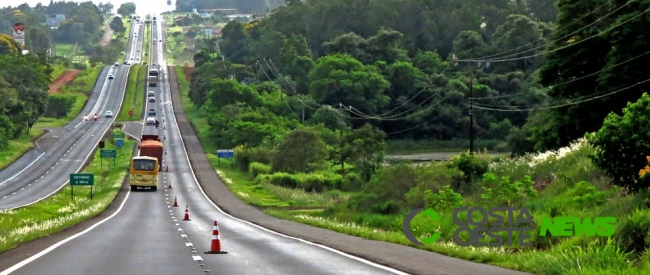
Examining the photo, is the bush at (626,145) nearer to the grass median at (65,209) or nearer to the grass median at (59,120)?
the grass median at (65,209)

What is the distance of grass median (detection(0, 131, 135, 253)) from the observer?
2920 cm

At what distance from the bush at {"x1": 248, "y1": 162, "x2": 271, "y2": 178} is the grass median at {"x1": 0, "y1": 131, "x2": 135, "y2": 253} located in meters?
11.3

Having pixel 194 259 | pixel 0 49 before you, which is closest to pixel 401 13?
pixel 0 49

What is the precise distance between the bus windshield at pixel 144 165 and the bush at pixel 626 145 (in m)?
49.1

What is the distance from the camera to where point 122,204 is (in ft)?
195

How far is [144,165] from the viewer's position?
72062 mm

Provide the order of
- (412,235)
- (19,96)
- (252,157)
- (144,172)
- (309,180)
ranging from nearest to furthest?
(412,235)
(144,172)
(309,180)
(252,157)
(19,96)

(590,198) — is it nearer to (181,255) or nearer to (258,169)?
(181,255)

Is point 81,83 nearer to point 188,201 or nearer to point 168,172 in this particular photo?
point 168,172

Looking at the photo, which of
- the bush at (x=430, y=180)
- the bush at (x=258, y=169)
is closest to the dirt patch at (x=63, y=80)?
the bush at (x=258, y=169)

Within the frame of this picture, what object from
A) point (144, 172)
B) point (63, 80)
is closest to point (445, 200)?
point (144, 172)

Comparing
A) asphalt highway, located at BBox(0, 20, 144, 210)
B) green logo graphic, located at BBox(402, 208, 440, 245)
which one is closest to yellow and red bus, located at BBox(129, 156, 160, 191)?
asphalt highway, located at BBox(0, 20, 144, 210)

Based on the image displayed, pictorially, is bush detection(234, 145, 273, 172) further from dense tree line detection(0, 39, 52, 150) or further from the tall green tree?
the tall green tree

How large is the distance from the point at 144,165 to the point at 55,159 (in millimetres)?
25804
